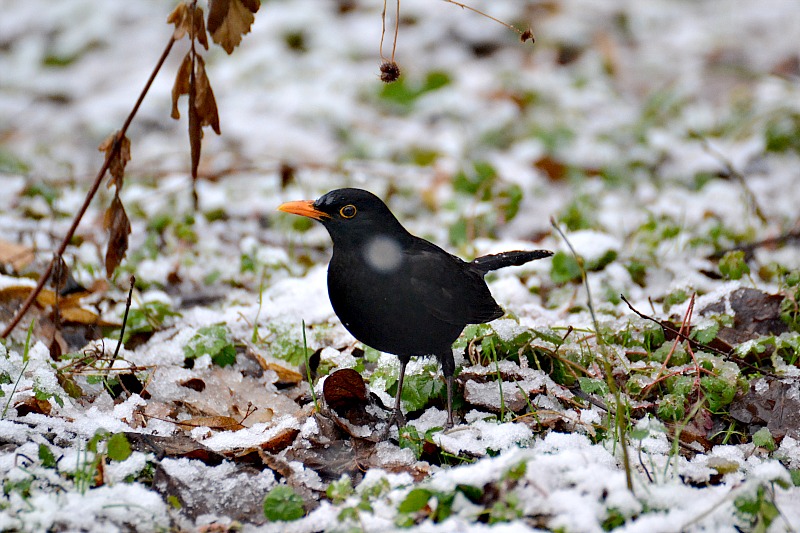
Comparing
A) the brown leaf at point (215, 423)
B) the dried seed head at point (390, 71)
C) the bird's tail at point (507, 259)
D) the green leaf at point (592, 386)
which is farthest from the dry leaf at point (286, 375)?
the dried seed head at point (390, 71)

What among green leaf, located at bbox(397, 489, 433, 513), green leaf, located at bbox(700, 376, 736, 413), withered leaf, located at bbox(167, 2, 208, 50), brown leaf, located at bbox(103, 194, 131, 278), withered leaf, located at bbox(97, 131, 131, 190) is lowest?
green leaf, located at bbox(397, 489, 433, 513)

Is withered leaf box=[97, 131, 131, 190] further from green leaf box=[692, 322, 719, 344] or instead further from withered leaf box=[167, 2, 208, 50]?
green leaf box=[692, 322, 719, 344]

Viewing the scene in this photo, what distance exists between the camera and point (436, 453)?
276 cm

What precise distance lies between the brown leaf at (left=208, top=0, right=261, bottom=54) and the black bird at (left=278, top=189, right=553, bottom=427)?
2.10ft

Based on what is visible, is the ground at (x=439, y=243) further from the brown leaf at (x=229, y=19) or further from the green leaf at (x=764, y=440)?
the brown leaf at (x=229, y=19)

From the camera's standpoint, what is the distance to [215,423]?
9.84 feet

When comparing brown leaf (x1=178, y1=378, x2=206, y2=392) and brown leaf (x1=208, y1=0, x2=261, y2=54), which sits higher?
brown leaf (x1=208, y1=0, x2=261, y2=54)

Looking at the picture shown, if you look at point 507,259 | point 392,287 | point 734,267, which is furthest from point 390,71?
point 734,267

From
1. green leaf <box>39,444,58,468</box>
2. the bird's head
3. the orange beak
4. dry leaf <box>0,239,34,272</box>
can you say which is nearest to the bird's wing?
the bird's head

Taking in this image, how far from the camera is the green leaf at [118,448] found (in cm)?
245

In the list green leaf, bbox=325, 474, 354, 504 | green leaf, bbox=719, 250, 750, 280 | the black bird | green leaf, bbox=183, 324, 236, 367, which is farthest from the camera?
green leaf, bbox=719, 250, 750, 280

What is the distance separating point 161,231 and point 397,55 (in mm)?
4239

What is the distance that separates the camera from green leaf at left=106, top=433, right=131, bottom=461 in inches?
96.5

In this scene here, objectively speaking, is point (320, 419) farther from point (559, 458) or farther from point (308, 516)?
point (559, 458)
